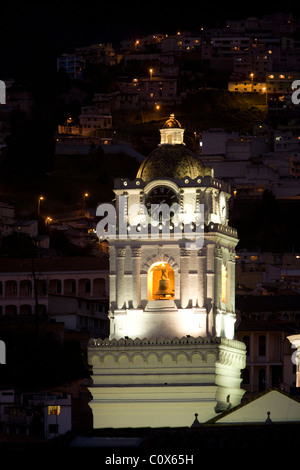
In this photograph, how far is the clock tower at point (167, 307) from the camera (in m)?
56.6

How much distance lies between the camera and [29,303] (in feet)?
436

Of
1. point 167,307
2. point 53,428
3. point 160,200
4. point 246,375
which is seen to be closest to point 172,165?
point 160,200

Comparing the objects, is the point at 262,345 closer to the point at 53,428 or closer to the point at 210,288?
the point at 53,428

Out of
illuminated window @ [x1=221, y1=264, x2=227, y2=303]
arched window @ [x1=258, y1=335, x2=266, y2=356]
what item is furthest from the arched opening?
arched window @ [x1=258, y1=335, x2=266, y2=356]

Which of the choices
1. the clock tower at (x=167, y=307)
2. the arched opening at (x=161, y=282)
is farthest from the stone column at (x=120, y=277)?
the arched opening at (x=161, y=282)

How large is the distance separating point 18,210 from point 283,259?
24806mm

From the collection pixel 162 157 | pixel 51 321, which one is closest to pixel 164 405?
pixel 162 157

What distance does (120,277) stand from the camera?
190 ft

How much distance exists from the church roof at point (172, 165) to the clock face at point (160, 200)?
445 mm

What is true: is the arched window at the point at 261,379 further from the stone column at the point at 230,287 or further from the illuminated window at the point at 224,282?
the illuminated window at the point at 224,282

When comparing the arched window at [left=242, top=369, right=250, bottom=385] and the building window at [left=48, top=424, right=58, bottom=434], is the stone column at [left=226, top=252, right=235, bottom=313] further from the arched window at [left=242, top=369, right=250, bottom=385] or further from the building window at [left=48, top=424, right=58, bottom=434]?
the arched window at [left=242, top=369, right=250, bottom=385]

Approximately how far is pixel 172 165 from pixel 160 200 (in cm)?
119

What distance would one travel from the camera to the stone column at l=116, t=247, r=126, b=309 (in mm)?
57719
